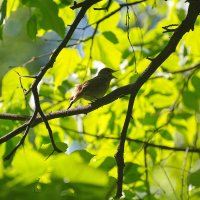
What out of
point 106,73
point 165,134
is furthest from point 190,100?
point 106,73

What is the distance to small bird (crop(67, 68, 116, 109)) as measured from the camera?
3.61m

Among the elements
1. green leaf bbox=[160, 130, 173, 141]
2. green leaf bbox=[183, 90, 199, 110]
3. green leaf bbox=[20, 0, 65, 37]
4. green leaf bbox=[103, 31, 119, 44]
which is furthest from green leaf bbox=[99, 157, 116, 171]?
green leaf bbox=[160, 130, 173, 141]

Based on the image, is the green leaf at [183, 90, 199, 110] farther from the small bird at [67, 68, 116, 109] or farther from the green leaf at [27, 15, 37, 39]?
the green leaf at [27, 15, 37, 39]

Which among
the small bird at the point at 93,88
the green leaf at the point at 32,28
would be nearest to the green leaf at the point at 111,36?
the small bird at the point at 93,88

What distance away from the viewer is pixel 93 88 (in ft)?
12.5

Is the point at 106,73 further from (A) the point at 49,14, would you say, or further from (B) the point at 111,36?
(A) the point at 49,14

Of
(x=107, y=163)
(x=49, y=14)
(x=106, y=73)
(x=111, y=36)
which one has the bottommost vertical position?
(x=107, y=163)

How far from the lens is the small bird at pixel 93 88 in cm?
361

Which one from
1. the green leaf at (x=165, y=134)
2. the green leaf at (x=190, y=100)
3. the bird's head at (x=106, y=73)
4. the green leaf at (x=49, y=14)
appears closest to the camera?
the green leaf at (x=49, y=14)

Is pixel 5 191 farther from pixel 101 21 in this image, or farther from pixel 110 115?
pixel 110 115

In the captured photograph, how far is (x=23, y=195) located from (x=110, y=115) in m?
3.02

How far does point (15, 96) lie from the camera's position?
3.33 m

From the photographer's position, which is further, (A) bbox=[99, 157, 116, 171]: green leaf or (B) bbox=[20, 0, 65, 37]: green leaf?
(A) bbox=[99, 157, 116, 171]: green leaf

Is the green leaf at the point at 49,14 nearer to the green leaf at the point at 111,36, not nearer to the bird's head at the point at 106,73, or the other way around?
the green leaf at the point at 111,36
